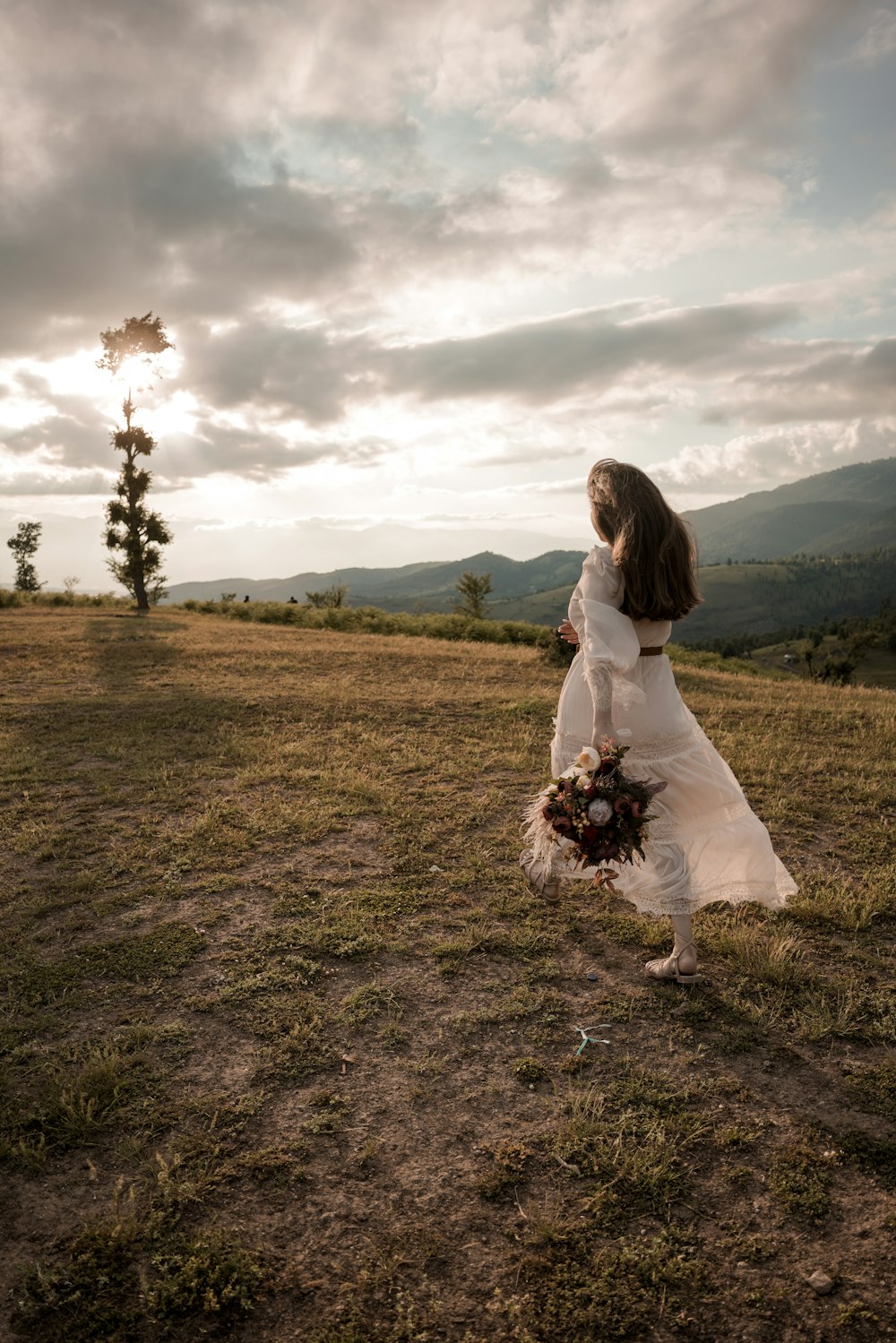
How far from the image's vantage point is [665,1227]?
10.3 feet

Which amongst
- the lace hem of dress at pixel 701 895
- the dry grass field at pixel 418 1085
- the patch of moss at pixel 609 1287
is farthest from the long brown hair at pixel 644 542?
the patch of moss at pixel 609 1287

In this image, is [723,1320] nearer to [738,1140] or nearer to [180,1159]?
[738,1140]

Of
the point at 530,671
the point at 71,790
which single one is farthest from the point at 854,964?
the point at 530,671

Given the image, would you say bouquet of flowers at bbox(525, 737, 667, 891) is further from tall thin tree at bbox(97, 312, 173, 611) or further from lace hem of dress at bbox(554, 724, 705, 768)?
tall thin tree at bbox(97, 312, 173, 611)

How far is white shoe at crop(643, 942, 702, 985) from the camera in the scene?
4.91 m

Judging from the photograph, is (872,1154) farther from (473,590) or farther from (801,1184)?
(473,590)

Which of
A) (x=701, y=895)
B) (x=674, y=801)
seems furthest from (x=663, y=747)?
(x=701, y=895)

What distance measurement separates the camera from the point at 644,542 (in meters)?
4.63

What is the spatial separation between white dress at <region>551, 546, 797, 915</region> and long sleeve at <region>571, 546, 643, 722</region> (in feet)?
0.53

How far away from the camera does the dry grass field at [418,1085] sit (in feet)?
9.53

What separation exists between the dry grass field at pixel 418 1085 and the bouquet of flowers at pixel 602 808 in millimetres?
1003

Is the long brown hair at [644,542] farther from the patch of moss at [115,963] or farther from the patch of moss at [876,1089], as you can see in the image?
the patch of moss at [115,963]

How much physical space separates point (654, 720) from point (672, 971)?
159 centimetres

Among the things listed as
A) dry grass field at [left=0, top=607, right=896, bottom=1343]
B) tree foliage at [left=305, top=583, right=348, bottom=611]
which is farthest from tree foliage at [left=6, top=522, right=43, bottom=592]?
dry grass field at [left=0, top=607, right=896, bottom=1343]
